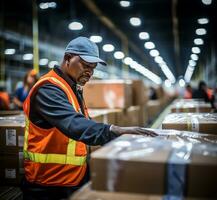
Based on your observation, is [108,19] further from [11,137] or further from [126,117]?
[11,137]

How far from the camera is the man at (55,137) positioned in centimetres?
211

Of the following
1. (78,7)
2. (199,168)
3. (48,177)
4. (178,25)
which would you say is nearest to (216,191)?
(199,168)

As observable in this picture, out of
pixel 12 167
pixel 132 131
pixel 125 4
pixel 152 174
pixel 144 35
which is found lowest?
pixel 12 167

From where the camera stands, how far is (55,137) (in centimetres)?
222

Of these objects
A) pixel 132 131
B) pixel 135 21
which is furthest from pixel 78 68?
pixel 135 21

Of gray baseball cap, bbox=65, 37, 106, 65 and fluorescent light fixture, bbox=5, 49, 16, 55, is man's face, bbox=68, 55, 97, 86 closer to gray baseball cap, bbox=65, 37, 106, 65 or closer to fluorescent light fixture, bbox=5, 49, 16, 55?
gray baseball cap, bbox=65, 37, 106, 65

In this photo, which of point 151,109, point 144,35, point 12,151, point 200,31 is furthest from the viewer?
point 144,35

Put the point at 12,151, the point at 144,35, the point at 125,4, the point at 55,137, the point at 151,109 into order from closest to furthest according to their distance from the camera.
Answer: the point at 55,137, the point at 12,151, the point at 151,109, the point at 125,4, the point at 144,35

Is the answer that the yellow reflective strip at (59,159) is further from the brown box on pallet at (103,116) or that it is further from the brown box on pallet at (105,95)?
the brown box on pallet at (105,95)

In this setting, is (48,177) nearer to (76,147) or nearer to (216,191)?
(76,147)

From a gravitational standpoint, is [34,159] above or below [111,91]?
below

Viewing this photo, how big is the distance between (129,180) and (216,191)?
1.20ft

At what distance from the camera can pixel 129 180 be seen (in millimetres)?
1505

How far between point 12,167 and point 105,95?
3.45m
